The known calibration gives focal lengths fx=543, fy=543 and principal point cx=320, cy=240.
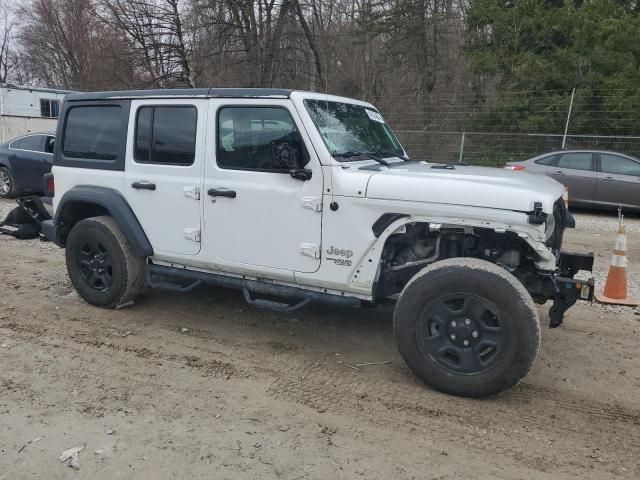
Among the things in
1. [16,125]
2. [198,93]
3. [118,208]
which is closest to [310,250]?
[198,93]

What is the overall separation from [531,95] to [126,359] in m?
16.0

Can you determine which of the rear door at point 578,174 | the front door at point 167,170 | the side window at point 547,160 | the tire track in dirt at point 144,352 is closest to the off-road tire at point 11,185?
the tire track in dirt at point 144,352

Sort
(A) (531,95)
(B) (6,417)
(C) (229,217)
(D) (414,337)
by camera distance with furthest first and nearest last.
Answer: (A) (531,95) < (C) (229,217) < (D) (414,337) < (B) (6,417)

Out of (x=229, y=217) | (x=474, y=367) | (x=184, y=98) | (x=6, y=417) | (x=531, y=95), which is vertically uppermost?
(x=531, y=95)

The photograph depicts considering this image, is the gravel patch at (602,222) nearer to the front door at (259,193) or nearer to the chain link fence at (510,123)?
the chain link fence at (510,123)

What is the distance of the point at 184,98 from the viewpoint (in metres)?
4.68

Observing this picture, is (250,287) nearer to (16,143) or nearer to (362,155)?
(362,155)

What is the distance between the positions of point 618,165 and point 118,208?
10543 millimetres

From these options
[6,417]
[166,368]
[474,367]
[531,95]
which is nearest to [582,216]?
[531,95]

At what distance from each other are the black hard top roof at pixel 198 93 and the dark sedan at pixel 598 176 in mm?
9432

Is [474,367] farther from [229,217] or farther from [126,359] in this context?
[126,359]

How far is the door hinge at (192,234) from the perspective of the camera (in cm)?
466

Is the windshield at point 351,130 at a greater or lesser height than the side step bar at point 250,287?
greater

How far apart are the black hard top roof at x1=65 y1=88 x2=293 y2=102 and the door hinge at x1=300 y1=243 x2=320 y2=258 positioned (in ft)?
3.83
